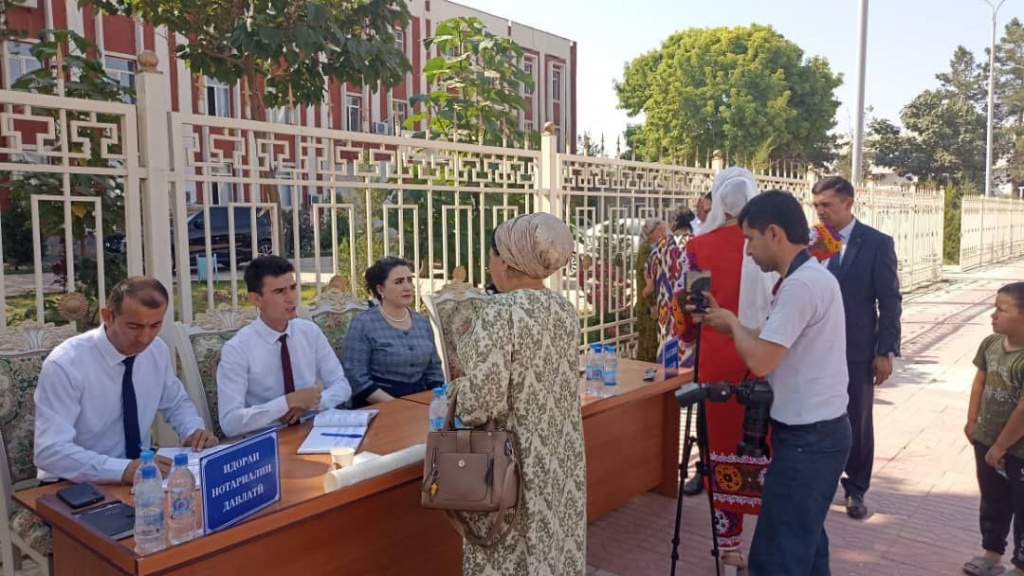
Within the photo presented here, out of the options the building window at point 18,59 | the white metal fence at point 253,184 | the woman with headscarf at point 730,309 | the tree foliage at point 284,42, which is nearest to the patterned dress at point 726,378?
the woman with headscarf at point 730,309

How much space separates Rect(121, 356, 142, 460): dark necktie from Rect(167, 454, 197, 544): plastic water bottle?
92cm

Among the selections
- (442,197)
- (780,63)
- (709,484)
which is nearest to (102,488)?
(709,484)

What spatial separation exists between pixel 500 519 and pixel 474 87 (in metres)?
5.69

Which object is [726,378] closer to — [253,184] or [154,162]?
[253,184]

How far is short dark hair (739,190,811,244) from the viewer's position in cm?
244

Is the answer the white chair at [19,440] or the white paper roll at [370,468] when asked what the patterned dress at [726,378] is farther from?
the white chair at [19,440]

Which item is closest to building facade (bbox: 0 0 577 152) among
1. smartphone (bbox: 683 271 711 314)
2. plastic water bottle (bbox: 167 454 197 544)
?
smartphone (bbox: 683 271 711 314)

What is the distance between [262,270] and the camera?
125 inches

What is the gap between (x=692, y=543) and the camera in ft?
12.2

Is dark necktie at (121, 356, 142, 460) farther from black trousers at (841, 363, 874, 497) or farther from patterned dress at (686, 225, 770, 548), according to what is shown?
black trousers at (841, 363, 874, 497)

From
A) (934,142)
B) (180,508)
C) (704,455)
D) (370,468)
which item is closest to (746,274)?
(704,455)

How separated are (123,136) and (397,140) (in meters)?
1.58

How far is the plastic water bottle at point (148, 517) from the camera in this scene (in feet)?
6.04

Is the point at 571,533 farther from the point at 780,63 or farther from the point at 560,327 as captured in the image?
the point at 780,63
